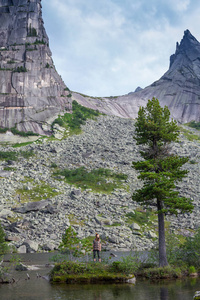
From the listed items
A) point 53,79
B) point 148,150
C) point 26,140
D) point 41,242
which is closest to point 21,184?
point 41,242

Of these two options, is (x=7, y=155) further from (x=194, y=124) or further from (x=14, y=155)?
(x=194, y=124)

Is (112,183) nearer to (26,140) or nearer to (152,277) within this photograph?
(26,140)

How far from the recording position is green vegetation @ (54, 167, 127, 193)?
62156 millimetres

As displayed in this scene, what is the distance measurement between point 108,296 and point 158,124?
47.5ft

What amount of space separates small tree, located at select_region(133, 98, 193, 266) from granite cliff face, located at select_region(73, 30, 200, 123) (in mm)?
97116

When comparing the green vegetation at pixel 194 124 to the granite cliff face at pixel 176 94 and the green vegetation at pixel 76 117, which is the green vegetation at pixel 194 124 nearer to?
the granite cliff face at pixel 176 94

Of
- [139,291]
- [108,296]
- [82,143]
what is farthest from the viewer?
[82,143]

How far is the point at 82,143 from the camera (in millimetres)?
83375

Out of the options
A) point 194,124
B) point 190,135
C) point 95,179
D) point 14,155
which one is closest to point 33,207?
point 95,179

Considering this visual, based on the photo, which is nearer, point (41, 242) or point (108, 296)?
point (108, 296)

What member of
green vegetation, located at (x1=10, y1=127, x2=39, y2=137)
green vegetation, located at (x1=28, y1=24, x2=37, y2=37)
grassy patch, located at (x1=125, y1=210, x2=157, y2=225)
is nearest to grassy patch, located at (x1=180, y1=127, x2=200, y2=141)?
grassy patch, located at (x1=125, y1=210, x2=157, y2=225)

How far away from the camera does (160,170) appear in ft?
80.2

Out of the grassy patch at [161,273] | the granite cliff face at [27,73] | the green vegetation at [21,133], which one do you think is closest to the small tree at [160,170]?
the grassy patch at [161,273]

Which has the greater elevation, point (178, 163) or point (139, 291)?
point (178, 163)
